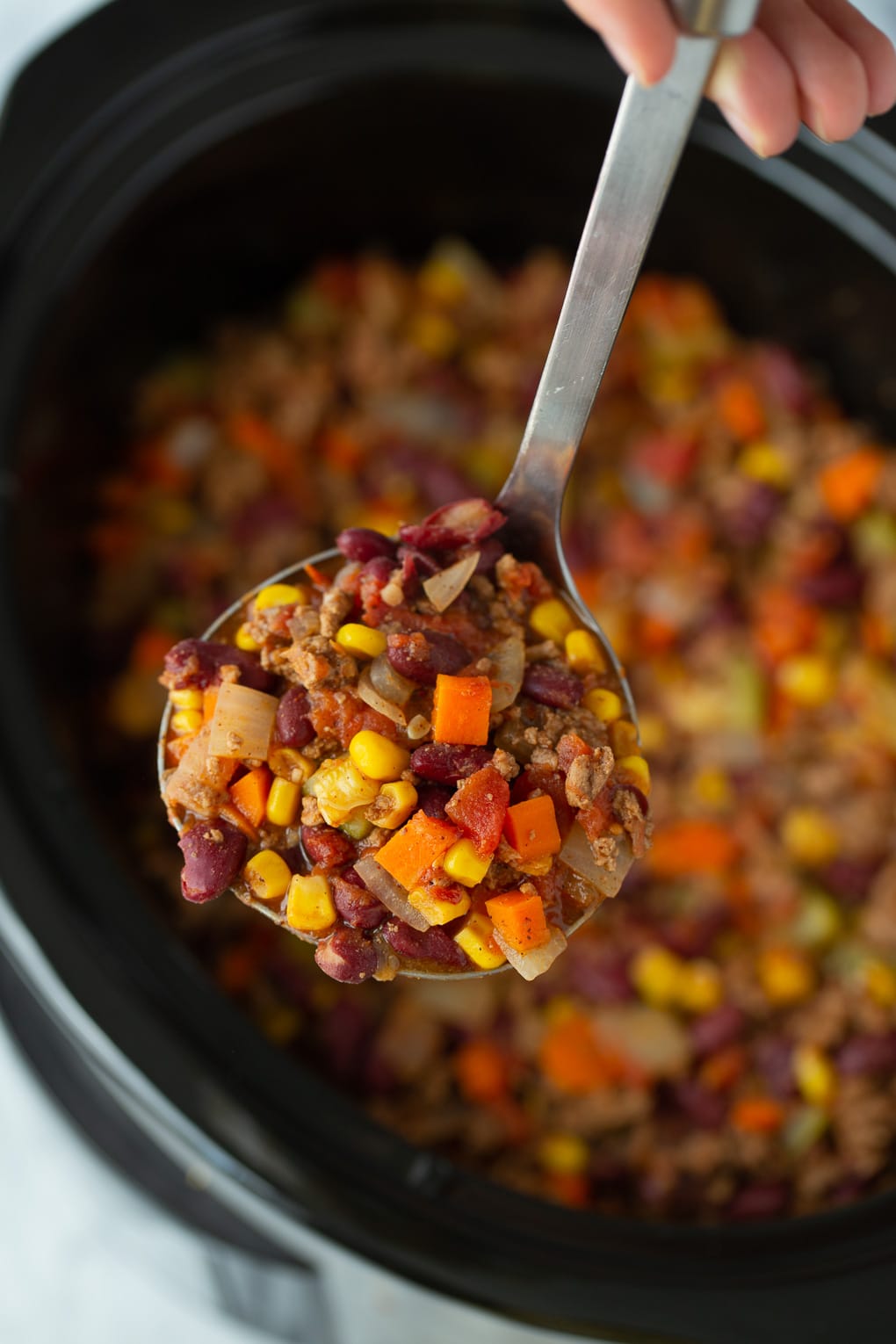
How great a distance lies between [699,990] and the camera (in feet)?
7.53

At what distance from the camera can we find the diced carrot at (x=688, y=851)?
2.38 m

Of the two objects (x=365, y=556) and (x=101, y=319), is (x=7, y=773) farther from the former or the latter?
(x=101, y=319)

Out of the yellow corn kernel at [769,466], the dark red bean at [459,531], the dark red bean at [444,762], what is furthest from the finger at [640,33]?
the yellow corn kernel at [769,466]

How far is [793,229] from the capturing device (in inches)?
90.5

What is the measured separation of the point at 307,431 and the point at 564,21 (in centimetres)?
102

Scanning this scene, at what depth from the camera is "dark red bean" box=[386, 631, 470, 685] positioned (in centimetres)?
130

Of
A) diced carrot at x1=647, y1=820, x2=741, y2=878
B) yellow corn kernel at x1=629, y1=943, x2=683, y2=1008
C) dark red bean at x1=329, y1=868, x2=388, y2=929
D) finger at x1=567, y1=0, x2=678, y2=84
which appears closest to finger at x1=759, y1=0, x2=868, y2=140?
finger at x1=567, y1=0, x2=678, y2=84

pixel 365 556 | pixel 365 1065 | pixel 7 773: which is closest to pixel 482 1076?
pixel 365 1065

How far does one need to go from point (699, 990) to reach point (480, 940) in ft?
3.82

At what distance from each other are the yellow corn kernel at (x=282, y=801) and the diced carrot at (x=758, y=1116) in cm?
138

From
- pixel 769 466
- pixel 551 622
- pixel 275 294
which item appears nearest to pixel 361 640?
pixel 551 622

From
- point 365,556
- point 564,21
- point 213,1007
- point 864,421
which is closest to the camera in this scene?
point 365,556

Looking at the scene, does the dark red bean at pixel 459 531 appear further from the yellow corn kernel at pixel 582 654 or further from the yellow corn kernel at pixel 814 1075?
the yellow corn kernel at pixel 814 1075

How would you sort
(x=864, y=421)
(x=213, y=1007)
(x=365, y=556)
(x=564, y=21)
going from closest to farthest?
(x=365, y=556) → (x=213, y=1007) → (x=564, y=21) → (x=864, y=421)
